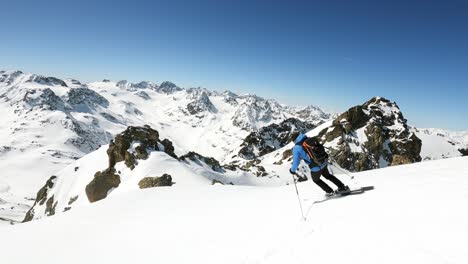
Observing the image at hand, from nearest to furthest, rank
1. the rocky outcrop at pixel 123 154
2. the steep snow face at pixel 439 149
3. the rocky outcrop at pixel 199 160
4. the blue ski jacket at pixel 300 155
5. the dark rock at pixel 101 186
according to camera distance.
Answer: the blue ski jacket at pixel 300 155 → the dark rock at pixel 101 186 → the rocky outcrop at pixel 123 154 → the rocky outcrop at pixel 199 160 → the steep snow face at pixel 439 149

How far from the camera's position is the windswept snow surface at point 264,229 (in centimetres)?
688

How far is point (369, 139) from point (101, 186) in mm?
114114

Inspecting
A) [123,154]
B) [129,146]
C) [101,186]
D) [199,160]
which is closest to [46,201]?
[101,186]

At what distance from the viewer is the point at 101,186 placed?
57562 mm

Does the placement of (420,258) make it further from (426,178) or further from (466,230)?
(426,178)

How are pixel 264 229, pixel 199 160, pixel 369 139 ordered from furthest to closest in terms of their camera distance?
1. pixel 369 139
2. pixel 199 160
3. pixel 264 229

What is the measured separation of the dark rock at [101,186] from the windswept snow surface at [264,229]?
42.2 metres

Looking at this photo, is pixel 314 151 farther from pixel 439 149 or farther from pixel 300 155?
pixel 439 149

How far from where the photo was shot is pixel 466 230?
6559mm

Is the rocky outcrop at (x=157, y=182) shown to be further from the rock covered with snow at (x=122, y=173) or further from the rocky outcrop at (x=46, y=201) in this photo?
the rocky outcrop at (x=46, y=201)

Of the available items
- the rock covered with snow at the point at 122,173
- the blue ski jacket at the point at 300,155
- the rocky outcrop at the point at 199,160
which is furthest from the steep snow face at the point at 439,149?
the blue ski jacket at the point at 300,155

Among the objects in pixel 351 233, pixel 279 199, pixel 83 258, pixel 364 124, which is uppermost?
pixel 364 124

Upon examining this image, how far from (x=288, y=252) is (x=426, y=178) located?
753 centimetres

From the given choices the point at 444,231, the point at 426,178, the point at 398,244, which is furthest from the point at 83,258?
the point at 426,178
